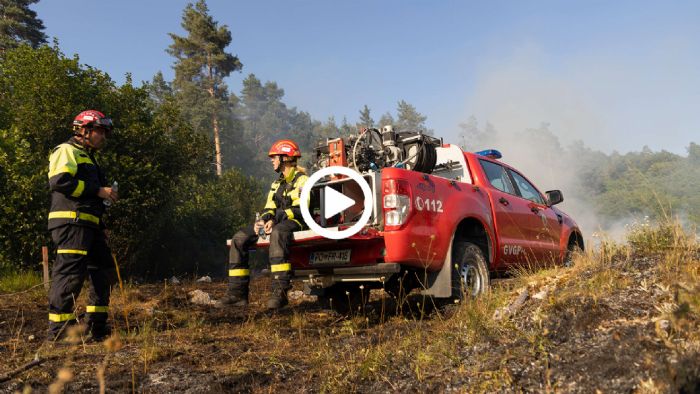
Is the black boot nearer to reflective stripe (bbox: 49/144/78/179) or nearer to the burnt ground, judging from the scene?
the burnt ground

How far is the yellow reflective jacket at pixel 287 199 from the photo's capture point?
5.07 m

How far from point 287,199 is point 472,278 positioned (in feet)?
7.26

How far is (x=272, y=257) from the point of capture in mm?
4695

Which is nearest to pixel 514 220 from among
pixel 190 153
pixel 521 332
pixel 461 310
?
pixel 461 310

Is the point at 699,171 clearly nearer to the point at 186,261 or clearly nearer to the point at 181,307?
the point at 186,261

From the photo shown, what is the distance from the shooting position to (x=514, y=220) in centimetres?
622

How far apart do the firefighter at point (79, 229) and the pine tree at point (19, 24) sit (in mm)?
28534

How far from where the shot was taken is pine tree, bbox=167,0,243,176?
3422 cm

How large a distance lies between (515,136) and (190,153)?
68.9 m

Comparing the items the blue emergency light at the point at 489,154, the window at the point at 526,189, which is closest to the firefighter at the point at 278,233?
the blue emergency light at the point at 489,154

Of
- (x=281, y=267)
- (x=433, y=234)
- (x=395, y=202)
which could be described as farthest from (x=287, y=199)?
(x=433, y=234)

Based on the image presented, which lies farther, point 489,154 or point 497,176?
point 489,154

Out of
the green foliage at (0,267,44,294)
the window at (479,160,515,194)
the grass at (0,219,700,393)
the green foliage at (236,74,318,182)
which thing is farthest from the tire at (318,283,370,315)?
the green foliage at (236,74,318,182)

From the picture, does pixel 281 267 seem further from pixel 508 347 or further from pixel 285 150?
pixel 508 347
